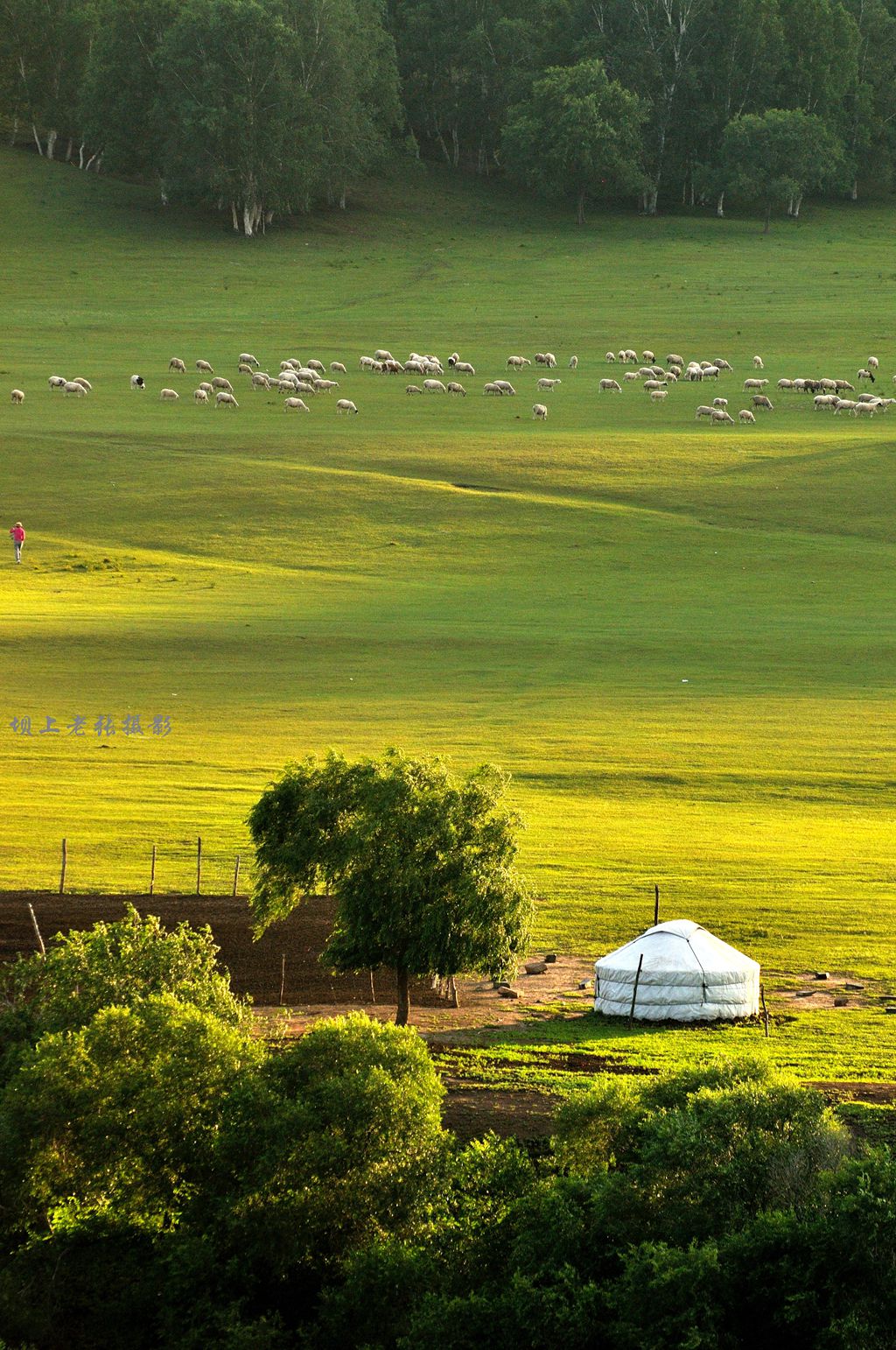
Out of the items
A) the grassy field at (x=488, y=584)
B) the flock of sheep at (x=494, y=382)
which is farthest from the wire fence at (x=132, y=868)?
the flock of sheep at (x=494, y=382)

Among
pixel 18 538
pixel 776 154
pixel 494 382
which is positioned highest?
pixel 776 154

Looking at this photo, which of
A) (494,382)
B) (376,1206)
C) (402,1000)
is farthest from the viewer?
(494,382)

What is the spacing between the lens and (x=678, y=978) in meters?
29.7

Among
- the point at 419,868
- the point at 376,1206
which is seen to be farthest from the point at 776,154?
the point at 376,1206

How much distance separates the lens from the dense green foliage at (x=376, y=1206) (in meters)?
19.6

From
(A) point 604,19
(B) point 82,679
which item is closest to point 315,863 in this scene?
(B) point 82,679

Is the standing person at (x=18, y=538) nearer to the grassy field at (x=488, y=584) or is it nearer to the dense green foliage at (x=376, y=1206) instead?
the grassy field at (x=488, y=584)

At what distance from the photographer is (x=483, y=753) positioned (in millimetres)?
45469

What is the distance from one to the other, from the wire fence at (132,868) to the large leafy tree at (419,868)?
664 cm

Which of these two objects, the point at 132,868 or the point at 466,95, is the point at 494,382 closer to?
the point at 132,868

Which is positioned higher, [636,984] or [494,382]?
[494,382]

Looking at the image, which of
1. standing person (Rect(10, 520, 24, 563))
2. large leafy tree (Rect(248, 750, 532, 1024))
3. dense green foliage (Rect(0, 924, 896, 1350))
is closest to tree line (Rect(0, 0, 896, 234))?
standing person (Rect(10, 520, 24, 563))

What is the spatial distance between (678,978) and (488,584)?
128ft

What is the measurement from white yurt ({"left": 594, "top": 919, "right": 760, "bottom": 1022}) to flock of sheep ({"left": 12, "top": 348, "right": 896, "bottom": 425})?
6403 cm
